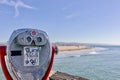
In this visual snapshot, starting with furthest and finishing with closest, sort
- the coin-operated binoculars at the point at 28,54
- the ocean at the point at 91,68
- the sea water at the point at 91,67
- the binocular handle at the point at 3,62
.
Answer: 1. the sea water at the point at 91,67
2. the ocean at the point at 91,68
3. the binocular handle at the point at 3,62
4. the coin-operated binoculars at the point at 28,54

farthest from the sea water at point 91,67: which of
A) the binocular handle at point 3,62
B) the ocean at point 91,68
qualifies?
the binocular handle at point 3,62

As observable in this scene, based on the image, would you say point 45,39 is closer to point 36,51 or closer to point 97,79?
point 36,51

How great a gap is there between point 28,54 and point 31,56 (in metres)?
0.04

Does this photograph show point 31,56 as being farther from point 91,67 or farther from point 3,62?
point 91,67

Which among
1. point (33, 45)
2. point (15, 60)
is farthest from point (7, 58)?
point (33, 45)

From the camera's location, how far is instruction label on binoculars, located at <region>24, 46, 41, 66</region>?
2.56 meters

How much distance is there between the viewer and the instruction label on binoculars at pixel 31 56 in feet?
8.41

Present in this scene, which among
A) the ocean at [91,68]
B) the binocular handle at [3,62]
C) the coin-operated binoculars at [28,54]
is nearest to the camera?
the coin-operated binoculars at [28,54]

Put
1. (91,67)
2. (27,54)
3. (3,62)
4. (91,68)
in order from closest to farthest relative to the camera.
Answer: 1. (27,54)
2. (3,62)
3. (91,68)
4. (91,67)

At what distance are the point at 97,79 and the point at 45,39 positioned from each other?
15.4 metres

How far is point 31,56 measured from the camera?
2.58 metres

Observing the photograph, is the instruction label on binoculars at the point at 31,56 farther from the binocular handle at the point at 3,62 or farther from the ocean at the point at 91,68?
the ocean at the point at 91,68

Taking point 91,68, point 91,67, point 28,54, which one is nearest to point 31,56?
point 28,54

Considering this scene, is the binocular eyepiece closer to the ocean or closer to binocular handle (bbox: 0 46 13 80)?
binocular handle (bbox: 0 46 13 80)
